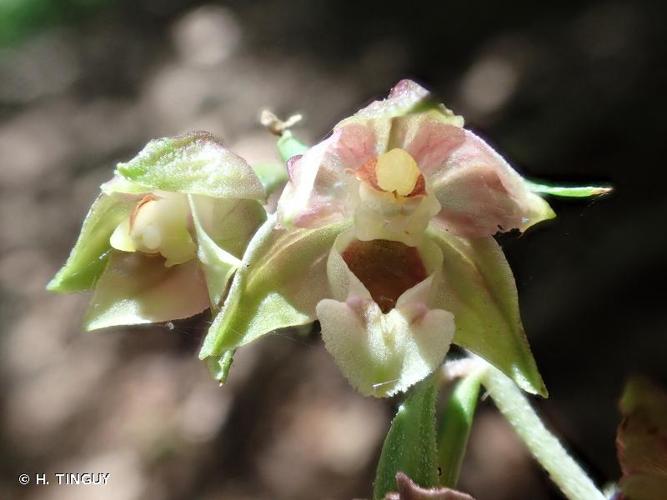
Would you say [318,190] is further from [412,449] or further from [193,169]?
[412,449]

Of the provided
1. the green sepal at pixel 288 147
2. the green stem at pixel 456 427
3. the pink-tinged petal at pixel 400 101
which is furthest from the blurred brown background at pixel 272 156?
the pink-tinged petal at pixel 400 101

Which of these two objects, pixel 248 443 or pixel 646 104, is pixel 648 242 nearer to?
pixel 646 104

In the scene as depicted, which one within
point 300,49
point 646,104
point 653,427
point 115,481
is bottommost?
point 115,481

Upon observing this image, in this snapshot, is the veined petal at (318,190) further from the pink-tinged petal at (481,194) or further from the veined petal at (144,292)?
the veined petal at (144,292)

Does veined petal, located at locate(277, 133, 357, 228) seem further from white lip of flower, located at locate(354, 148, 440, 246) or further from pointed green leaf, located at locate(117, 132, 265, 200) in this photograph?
pointed green leaf, located at locate(117, 132, 265, 200)

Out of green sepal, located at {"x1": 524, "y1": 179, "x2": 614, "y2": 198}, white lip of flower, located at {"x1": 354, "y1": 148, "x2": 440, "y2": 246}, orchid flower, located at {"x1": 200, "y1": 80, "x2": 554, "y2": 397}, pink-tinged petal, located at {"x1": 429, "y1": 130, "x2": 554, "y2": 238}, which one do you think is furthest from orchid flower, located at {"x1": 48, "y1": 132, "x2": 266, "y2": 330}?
green sepal, located at {"x1": 524, "y1": 179, "x2": 614, "y2": 198}

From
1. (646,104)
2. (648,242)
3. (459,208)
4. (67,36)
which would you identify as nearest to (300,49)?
(67,36)
